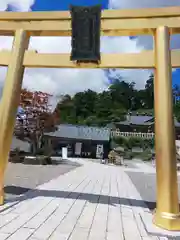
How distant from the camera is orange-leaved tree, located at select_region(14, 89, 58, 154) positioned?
2373 cm

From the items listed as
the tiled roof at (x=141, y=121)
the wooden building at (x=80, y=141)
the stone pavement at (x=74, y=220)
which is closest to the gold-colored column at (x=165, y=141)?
the stone pavement at (x=74, y=220)

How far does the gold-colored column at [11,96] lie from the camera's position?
19.4ft

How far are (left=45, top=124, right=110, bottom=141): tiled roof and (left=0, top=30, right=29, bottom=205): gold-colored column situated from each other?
99.6ft

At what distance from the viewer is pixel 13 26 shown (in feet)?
21.0

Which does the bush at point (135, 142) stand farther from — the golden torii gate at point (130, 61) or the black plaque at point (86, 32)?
the black plaque at point (86, 32)

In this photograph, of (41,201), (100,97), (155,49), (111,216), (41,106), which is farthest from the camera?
(100,97)

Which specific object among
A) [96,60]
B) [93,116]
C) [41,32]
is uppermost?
[93,116]

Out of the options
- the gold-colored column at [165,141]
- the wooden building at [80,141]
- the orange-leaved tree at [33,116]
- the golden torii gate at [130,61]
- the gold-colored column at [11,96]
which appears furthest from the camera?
the wooden building at [80,141]

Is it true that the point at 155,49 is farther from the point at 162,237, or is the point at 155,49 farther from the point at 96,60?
the point at 162,237

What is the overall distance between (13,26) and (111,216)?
4990 millimetres

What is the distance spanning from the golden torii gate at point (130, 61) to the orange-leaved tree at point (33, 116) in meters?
17.4

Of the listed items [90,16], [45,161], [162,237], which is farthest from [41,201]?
[45,161]

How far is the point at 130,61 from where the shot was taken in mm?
5816

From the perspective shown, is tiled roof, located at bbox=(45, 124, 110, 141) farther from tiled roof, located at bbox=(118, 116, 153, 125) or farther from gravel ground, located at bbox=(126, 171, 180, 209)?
gravel ground, located at bbox=(126, 171, 180, 209)
